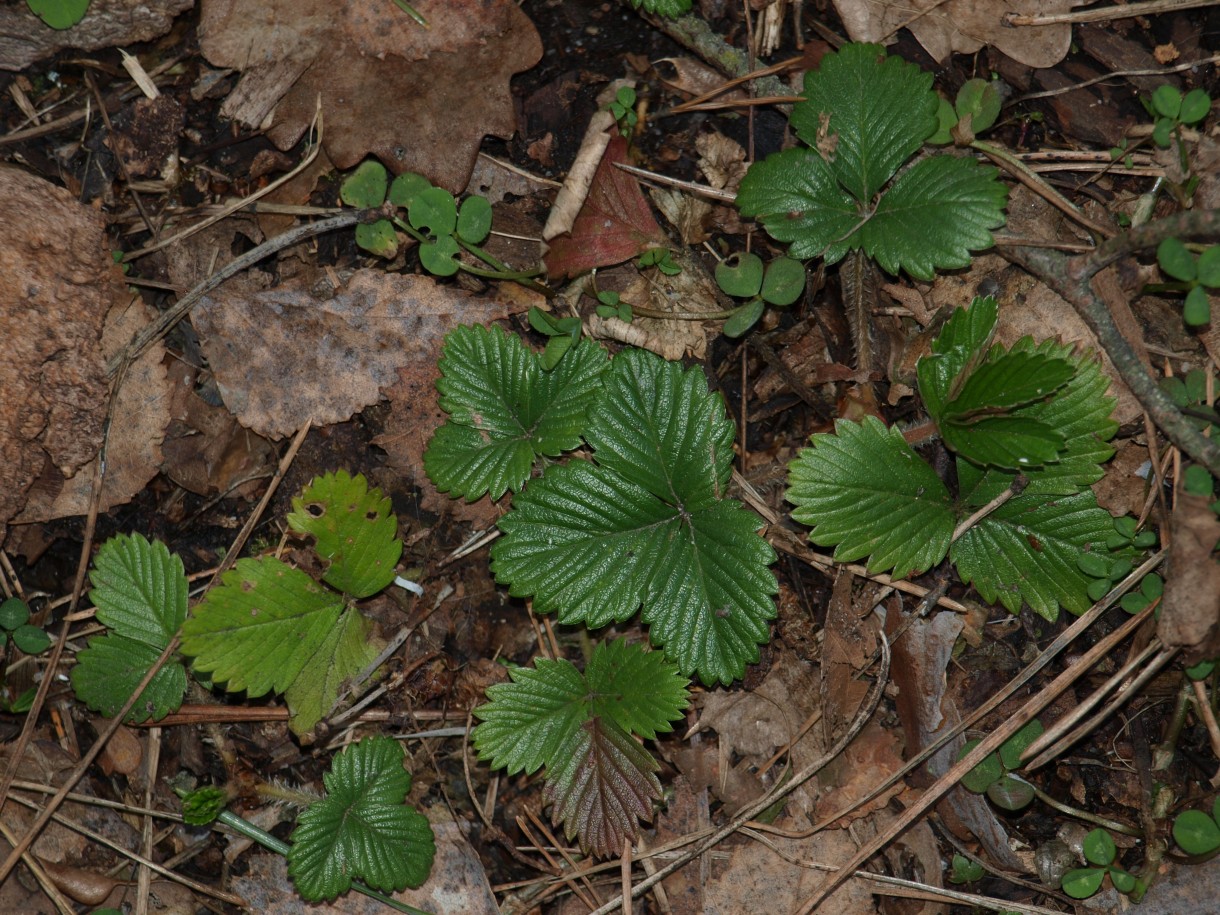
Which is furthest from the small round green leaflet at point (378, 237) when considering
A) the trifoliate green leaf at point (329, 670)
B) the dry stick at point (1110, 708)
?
the dry stick at point (1110, 708)

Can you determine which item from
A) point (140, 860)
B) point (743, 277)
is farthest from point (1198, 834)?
point (140, 860)

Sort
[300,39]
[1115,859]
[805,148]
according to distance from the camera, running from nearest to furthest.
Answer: [1115,859] < [805,148] < [300,39]

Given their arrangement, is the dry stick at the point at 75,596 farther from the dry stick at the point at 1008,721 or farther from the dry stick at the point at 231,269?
the dry stick at the point at 1008,721

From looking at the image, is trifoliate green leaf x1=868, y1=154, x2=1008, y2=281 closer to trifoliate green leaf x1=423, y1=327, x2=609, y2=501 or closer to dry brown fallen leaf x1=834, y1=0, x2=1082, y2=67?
dry brown fallen leaf x1=834, y1=0, x2=1082, y2=67

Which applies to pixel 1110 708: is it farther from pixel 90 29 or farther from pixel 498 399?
pixel 90 29

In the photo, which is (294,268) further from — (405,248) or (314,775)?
(314,775)

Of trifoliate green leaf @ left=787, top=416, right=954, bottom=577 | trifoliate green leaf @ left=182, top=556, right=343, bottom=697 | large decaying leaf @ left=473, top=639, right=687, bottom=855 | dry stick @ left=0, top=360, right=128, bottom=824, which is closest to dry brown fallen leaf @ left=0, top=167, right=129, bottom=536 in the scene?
dry stick @ left=0, top=360, right=128, bottom=824

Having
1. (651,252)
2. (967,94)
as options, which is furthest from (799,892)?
(967,94)

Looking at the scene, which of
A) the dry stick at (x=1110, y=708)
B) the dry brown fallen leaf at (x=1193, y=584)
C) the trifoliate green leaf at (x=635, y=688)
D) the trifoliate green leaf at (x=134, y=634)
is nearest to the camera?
the dry brown fallen leaf at (x=1193, y=584)
